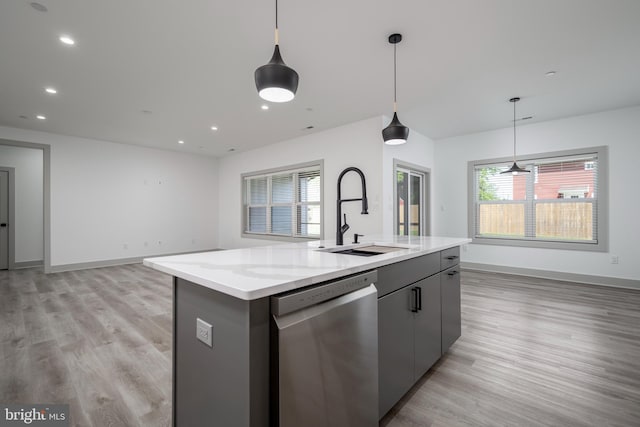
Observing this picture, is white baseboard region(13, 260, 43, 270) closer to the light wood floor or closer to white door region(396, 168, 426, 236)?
the light wood floor

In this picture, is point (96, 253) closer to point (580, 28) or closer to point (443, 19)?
Answer: point (443, 19)

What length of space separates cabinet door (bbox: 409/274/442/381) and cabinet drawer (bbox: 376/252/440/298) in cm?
5

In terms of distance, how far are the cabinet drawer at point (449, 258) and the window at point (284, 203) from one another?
3.21 meters

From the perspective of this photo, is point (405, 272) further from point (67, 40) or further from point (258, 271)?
point (67, 40)

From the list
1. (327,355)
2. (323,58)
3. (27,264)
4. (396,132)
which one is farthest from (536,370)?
(27,264)

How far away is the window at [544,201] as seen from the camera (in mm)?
4520

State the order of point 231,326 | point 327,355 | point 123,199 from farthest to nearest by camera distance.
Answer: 1. point 123,199
2. point 327,355
3. point 231,326

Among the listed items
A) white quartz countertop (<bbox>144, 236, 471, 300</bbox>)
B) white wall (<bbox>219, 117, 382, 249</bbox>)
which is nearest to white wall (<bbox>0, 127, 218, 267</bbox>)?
white wall (<bbox>219, 117, 382, 249</bbox>)

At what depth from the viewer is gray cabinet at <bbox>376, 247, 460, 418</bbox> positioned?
1.50 meters

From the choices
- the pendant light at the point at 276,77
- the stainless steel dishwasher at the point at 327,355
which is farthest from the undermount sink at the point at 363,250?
the pendant light at the point at 276,77

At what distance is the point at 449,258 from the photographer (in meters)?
2.28

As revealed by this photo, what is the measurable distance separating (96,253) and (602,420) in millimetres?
7746

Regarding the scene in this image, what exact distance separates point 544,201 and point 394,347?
5.01 m

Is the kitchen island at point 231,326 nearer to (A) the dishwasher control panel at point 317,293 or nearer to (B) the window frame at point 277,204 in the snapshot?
(A) the dishwasher control panel at point 317,293
